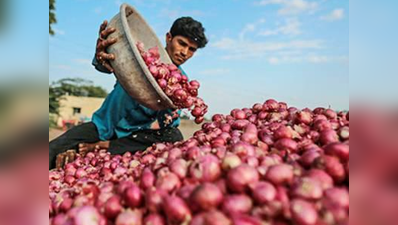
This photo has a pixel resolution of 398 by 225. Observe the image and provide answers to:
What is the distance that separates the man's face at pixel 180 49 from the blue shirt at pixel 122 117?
0.45 m

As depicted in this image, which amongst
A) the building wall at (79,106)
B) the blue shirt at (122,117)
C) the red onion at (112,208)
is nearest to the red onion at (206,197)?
the red onion at (112,208)

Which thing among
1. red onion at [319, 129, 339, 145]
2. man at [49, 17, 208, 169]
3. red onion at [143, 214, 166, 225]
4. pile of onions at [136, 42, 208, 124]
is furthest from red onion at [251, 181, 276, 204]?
man at [49, 17, 208, 169]

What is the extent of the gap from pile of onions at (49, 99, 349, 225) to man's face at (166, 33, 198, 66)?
1758mm

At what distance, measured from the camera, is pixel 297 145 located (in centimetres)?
99

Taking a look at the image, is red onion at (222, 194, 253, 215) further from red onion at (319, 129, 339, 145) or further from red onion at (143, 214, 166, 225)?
red onion at (319, 129, 339, 145)

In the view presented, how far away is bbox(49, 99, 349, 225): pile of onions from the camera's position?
2.27 ft

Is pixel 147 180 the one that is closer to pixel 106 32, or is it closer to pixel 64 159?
pixel 106 32

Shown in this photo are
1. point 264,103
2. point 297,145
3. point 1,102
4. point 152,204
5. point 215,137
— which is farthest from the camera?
→ point 264,103

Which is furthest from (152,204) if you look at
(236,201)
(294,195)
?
(294,195)

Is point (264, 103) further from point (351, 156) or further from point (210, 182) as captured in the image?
point (351, 156)

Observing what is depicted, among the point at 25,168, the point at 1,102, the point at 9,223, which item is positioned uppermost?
the point at 1,102

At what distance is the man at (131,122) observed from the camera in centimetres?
260

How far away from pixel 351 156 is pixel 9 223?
0.69m

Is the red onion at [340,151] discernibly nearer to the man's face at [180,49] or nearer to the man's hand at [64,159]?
the man's hand at [64,159]
